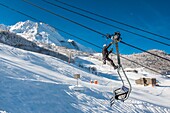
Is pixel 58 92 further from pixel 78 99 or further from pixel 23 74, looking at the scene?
pixel 23 74

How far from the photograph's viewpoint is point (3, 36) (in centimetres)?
6612

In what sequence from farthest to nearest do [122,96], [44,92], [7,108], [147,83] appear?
[147,83] → [44,92] → [7,108] → [122,96]

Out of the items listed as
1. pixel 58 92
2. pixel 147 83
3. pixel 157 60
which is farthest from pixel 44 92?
pixel 157 60

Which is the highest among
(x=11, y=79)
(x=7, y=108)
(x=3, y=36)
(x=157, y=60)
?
(x=157, y=60)

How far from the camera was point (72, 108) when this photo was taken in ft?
59.1

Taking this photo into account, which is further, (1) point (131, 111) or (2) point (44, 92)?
(1) point (131, 111)

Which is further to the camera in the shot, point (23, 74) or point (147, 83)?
point (147, 83)

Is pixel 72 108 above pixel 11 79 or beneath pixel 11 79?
beneath

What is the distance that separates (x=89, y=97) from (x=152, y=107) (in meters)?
6.57

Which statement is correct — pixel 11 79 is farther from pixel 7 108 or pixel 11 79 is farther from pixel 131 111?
pixel 131 111

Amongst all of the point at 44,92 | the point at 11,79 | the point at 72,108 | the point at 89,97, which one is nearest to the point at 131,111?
the point at 89,97

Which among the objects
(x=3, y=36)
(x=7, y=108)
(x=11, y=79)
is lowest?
(x=7, y=108)

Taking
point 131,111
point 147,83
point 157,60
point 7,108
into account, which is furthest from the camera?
point 157,60

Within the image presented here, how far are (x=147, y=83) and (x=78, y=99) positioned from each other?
27638 millimetres
